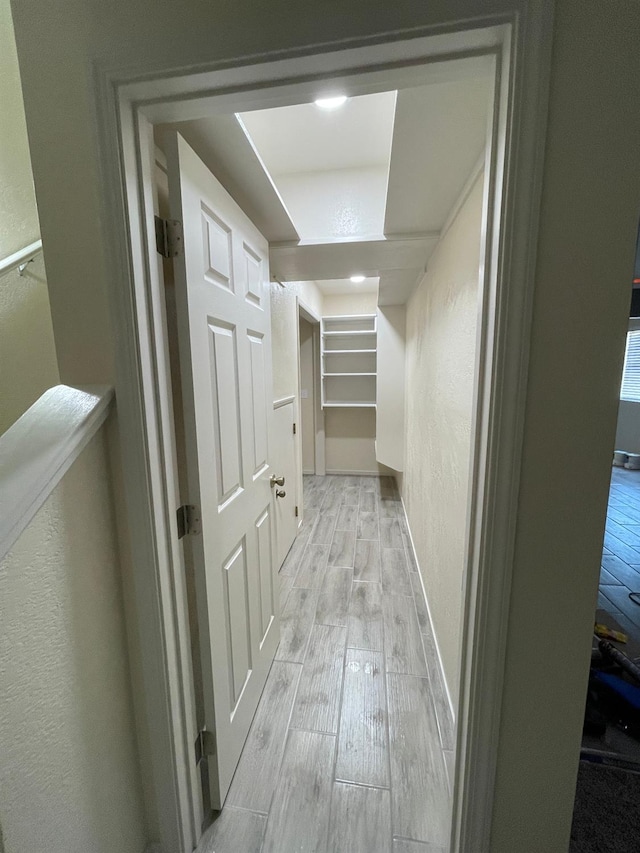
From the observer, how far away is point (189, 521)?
98cm

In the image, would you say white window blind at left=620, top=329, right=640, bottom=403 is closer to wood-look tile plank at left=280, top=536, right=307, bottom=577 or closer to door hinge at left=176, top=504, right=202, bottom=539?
wood-look tile plank at left=280, top=536, right=307, bottom=577

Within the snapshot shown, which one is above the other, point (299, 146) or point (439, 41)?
point (299, 146)

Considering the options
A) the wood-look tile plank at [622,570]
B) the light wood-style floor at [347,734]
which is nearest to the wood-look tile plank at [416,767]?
the light wood-style floor at [347,734]

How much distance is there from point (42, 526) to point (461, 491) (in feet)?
4.26

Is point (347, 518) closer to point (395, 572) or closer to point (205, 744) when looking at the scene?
point (395, 572)

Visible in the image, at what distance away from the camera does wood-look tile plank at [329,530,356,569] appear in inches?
103

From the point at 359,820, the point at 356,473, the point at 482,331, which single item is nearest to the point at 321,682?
the point at 359,820

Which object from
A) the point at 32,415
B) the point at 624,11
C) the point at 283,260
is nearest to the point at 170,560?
the point at 32,415

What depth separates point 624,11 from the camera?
56 centimetres

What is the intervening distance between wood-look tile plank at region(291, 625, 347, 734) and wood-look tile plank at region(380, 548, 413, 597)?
1.75 ft

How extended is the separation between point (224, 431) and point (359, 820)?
137 cm

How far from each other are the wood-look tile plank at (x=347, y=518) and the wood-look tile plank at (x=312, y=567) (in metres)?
0.41

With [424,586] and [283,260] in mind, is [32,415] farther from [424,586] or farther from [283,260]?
[424,586]

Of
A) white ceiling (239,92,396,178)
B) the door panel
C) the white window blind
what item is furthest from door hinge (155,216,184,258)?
the white window blind
